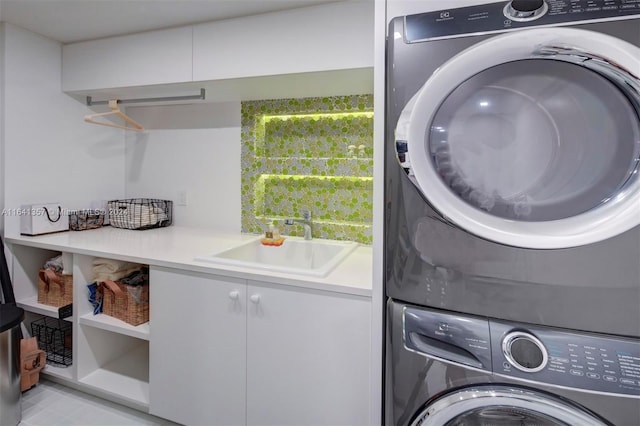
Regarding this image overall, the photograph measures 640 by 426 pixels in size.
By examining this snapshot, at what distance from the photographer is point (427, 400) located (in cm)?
86

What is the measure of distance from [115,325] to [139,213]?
81 centimetres

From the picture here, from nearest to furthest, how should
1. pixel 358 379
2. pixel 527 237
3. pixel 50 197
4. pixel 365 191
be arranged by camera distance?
pixel 527 237 < pixel 358 379 < pixel 365 191 < pixel 50 197

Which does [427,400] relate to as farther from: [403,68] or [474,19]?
[474,19]

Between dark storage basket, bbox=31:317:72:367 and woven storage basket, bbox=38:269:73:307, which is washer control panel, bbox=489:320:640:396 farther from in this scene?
dark storage basket, bbox=31:317:72:367

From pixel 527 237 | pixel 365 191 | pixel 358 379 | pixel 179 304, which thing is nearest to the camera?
pixel 527 237

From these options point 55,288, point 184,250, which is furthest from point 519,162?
point 55,288

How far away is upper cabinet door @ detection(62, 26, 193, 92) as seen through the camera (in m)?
1.85

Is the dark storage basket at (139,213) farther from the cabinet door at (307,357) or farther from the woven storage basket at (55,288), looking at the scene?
the cabinet door at (307,357)

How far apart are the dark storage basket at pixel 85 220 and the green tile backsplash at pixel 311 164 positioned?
1044 mm

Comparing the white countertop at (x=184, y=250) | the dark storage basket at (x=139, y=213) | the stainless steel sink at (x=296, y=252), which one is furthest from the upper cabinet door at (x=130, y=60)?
the stainless steel sink at (x=296, y=252)

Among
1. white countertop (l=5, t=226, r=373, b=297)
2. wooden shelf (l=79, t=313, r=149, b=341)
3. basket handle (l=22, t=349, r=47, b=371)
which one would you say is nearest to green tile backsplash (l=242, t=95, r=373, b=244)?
white countertop (l=5, t=226, r=373, b=297)

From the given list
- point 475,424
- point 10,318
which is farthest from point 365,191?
point 10,318

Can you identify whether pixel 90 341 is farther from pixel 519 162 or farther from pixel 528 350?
pixel 519 162

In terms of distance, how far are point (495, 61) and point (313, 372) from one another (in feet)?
4.00
